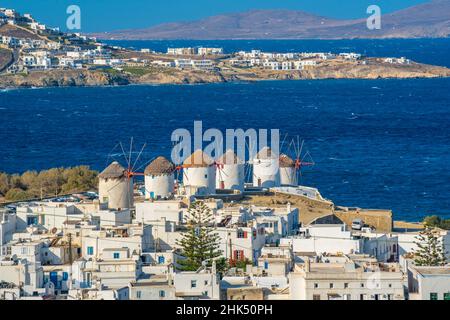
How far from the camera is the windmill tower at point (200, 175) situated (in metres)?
33.0

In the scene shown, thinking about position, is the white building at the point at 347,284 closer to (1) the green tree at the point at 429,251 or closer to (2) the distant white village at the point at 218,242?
(2) the distant white village at the point at 218,242

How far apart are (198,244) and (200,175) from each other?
903cm

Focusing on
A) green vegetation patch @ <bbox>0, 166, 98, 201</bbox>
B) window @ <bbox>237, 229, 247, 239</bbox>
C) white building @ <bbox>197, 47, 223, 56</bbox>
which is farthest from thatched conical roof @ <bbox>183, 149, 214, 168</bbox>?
white building @ <bbox>197, 47, 223, 56</bbox>

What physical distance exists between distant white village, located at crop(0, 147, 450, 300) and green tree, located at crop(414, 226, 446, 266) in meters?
0.26

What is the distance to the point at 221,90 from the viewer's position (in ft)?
424

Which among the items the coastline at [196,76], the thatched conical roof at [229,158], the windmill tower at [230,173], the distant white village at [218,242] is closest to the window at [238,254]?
the distant white village at [218,242]

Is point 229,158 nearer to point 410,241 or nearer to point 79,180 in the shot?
point 79,180

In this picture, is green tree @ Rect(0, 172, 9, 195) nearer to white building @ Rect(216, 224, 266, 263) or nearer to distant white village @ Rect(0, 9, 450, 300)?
distant white village @ Rect(0, 9, 450, 300)

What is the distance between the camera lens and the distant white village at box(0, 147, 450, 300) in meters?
18.5

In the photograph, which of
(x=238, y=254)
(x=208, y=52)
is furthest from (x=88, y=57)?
(x=238, y=254)

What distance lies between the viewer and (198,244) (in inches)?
952

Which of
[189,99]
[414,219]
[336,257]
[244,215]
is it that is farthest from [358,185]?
[189,99]

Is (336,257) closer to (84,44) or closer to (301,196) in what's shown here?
(301,196)

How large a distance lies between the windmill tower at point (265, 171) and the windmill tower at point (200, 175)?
2628 mm
